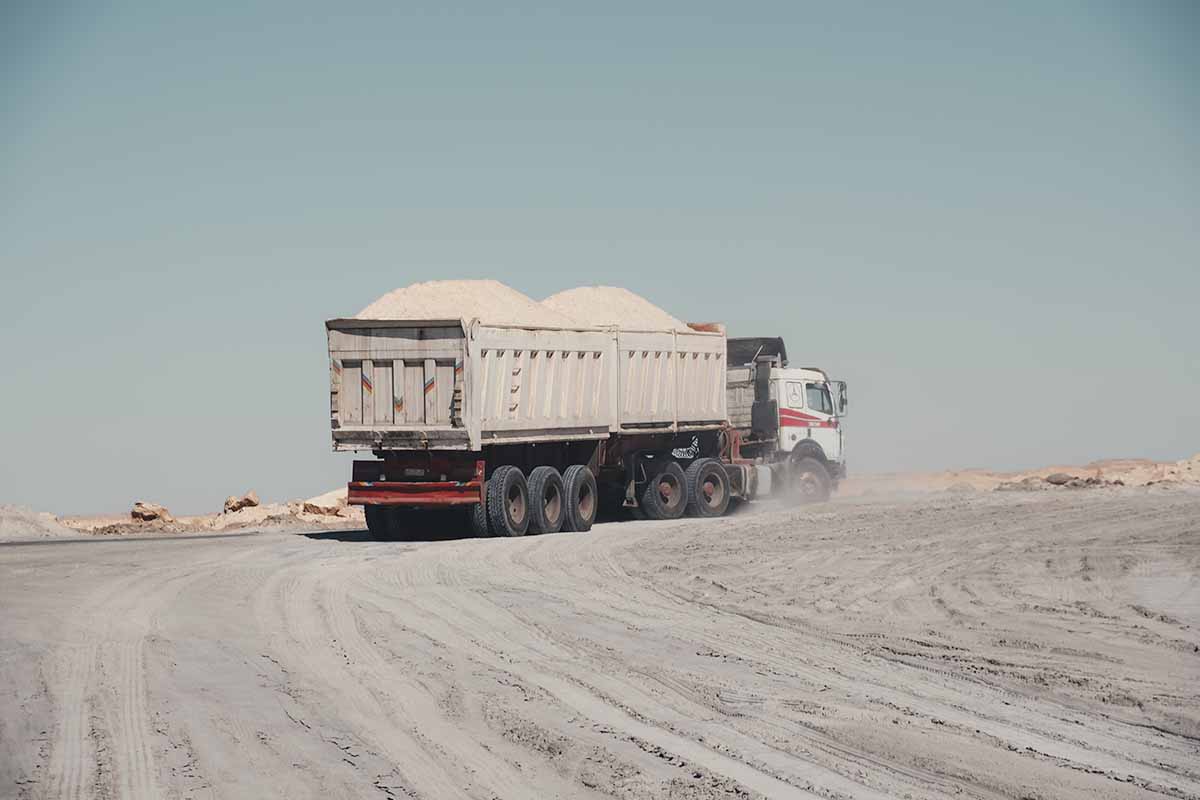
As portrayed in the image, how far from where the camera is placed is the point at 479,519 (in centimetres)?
2197

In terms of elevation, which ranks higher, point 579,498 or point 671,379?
point 671,379

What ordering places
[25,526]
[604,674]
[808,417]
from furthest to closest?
[808,417]
[25,526]
[604,674]

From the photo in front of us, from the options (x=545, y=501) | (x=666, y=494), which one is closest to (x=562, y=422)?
(x=545, y=501)

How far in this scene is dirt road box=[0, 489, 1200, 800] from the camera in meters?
7.71

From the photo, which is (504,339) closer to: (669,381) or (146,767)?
(669,381)

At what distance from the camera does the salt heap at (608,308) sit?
62719 mm

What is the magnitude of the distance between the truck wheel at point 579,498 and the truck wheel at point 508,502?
1.13 metres

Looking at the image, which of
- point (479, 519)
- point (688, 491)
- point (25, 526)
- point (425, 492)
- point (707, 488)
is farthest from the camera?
point (707, 488)

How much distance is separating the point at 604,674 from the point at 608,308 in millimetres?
54580

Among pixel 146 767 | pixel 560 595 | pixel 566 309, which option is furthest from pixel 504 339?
pixel 566 309

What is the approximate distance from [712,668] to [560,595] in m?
4.67

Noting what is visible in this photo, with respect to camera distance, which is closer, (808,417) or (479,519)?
(479,519)

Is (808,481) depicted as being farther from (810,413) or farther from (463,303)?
(463,303)

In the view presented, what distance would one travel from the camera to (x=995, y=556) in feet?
62.5
